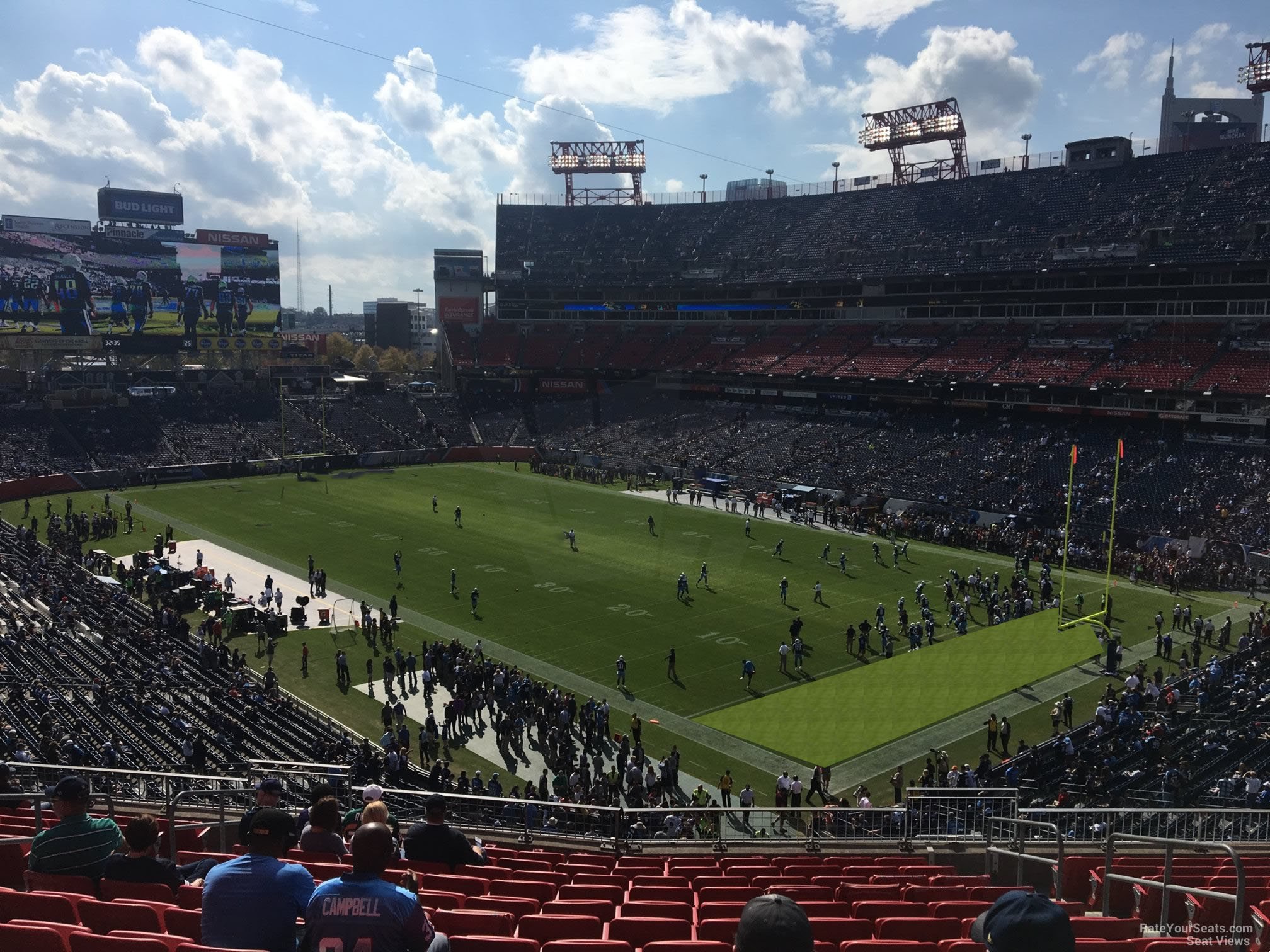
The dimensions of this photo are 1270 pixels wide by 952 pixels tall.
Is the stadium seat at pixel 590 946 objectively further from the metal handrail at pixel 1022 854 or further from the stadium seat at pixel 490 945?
the metal handrail at pixel 1022 854

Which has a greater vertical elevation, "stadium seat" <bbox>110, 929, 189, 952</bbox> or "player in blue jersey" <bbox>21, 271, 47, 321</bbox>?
"player in blue jersey" <bbox>21, 271, 47, 321</bbox>

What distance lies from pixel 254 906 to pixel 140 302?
78914 mm

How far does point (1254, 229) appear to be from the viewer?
168 feet

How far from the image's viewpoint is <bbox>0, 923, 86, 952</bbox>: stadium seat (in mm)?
4688

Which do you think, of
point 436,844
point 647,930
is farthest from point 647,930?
point 436,844

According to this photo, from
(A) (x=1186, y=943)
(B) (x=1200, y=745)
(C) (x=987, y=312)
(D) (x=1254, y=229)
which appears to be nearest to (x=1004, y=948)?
(A) (x=1186, y=943)

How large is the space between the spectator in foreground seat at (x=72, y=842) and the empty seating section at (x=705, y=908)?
61cm

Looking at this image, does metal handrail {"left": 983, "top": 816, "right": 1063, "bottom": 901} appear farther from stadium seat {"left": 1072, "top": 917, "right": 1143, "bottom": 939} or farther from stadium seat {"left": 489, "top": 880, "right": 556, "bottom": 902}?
stadium seat {"left": 489, "top": 880, "right": 556, "bottom": 902}

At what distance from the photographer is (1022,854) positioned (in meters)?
9.93

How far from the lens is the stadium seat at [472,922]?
19.5 feet

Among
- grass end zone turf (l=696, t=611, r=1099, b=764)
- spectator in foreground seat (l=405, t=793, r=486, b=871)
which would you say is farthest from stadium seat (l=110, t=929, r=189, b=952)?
grass end zone turf (l=696, t=611, r=1099, b=764)

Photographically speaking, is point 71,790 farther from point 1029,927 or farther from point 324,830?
point 1029,927

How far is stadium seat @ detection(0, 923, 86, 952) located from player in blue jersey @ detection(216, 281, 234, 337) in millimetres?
80052

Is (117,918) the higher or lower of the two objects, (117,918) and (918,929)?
the higher
